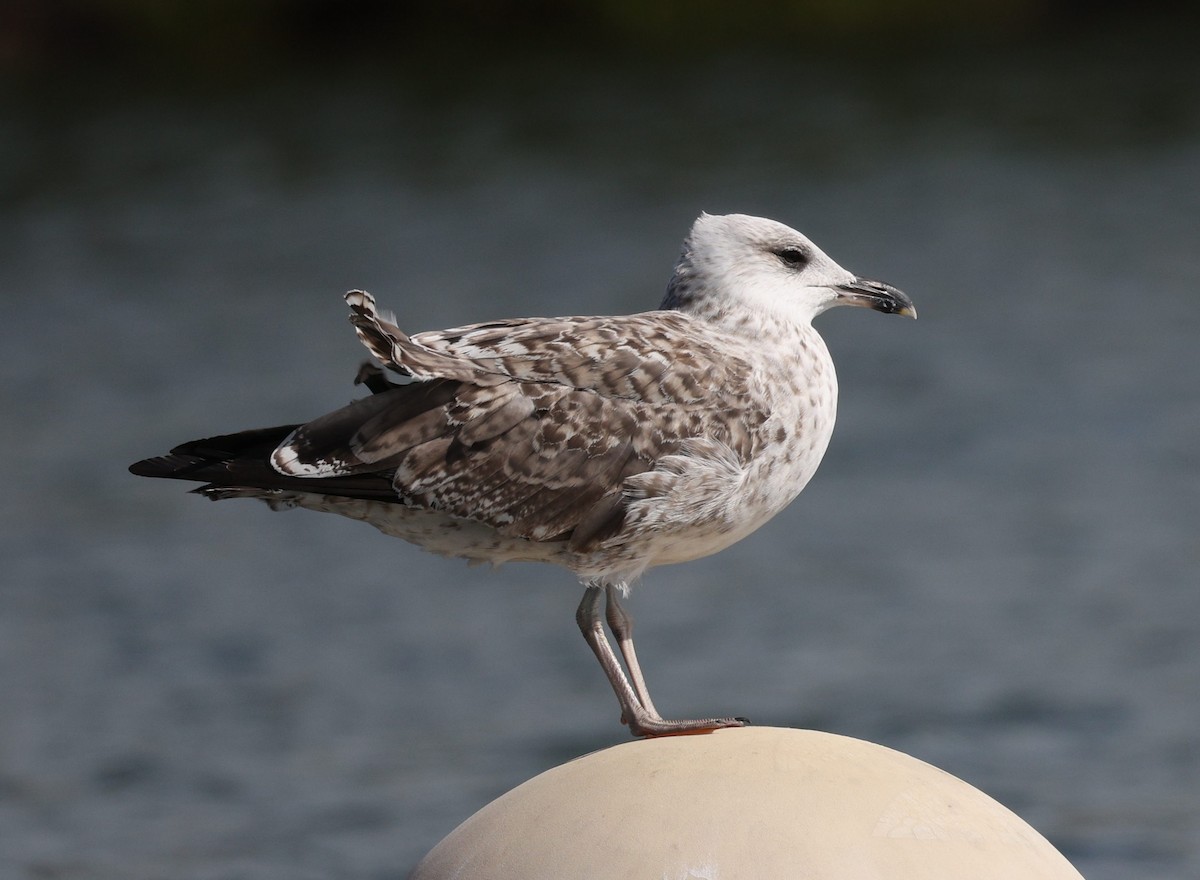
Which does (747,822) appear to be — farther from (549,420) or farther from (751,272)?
(751,272)

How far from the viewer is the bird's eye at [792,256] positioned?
690 cm

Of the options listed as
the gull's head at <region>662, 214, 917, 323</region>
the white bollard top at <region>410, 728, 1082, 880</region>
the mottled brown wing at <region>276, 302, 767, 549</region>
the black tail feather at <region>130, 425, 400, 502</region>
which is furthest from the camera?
the gull's head at <region>662, 214, 917, 323</region>

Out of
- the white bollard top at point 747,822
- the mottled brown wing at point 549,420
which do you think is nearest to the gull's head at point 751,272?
the mottled brown wing at point 549,420

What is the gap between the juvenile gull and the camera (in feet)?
20.9

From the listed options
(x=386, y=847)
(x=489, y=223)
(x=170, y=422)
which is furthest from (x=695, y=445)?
(x=489, y=223)

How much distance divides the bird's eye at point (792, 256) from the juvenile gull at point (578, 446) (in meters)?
0.12

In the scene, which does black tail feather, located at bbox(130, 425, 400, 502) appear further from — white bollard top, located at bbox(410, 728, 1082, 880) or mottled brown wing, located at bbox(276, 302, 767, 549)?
white bollard top, located at bbox(410, 728, 1082, 880)

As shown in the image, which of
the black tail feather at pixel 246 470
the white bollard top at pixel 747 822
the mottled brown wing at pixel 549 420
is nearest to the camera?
the white bollard top at pixel 747 822

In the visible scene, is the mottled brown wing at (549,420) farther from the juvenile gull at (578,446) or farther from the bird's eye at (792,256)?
the bird's eye at (792,256)

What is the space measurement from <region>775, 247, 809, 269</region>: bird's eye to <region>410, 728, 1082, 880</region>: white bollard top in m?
1.76

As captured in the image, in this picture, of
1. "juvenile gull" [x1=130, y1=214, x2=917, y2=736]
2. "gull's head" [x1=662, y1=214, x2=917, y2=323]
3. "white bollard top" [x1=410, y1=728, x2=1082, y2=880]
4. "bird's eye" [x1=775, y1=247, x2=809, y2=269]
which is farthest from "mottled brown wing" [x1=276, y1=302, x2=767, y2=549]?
"white bollard top" [x1=410, y1=728, x2=1082, y2=880]

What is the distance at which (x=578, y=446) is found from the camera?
6.62 meters

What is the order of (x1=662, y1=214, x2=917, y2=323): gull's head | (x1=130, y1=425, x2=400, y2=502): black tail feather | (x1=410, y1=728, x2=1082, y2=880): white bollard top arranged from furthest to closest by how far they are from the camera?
(x1=662, y1=214, x2=917, y2=323): gull's head
(x1=130, y1=425, x2=400, y2=502): black tail feather
(x1=410, y1=728, x2=1082, y2=880): white bollard top

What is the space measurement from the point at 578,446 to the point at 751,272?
87cm
